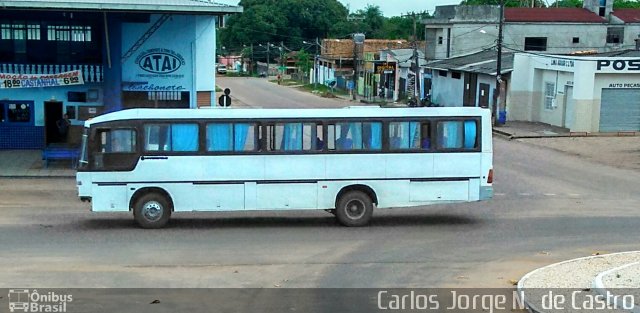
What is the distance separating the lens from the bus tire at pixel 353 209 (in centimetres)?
1894

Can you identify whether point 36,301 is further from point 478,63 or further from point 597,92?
point 478,63

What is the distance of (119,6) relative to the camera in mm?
27516

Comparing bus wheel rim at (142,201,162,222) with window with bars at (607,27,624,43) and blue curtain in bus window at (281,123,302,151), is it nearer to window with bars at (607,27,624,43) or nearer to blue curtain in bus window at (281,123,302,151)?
blue curtain in bus window at (281,123,302,151)

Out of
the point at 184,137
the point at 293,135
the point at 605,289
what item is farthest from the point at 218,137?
the point at 605,289

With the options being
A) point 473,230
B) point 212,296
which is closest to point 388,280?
point 212,296

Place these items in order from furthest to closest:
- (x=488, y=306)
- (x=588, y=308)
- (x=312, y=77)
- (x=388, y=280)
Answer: (x=312, y=77) → (x=388, y=280) → (x=488, y=306) → (x=588, y=308)

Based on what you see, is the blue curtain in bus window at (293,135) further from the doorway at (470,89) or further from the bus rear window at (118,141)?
the doorway at (470,89)

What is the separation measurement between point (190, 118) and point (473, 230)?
20.9 ft

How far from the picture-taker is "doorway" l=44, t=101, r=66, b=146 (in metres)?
32.0

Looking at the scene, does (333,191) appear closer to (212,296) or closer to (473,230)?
(473,230)

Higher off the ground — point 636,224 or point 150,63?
point 150,63

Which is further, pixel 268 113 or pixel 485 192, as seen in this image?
pixel 485 192

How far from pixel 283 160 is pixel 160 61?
45.6 ft

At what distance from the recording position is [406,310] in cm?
1205
